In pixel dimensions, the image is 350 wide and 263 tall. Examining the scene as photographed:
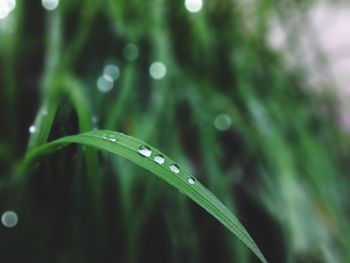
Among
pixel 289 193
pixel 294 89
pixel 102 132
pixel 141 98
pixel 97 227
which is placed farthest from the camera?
pixel 294 89

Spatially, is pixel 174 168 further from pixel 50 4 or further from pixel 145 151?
pixel 50 4

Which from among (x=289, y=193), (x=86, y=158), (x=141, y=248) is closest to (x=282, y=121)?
(x=289, y=193)

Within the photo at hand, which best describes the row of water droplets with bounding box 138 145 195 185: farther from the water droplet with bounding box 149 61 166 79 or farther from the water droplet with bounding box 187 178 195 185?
the water droplet with bounding box 149 61 166 79

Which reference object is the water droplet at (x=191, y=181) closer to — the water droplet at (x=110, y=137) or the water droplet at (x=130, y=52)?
the water droplet at (x=110, y=137)

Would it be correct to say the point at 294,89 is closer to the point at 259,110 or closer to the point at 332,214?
the point at 259,110

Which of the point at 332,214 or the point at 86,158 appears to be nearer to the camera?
the point at 86,158

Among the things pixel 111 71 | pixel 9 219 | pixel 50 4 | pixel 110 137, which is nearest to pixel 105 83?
pixel 111 71

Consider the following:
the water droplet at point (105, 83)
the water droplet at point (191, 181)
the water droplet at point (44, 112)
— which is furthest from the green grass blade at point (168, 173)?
the water droplet at point (105, 83)
